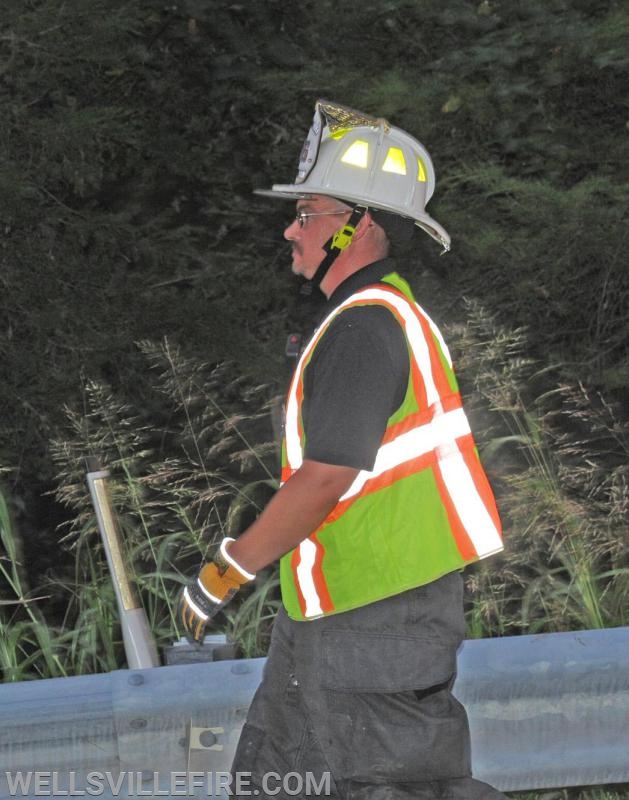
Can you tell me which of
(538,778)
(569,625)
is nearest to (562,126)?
(569,625)

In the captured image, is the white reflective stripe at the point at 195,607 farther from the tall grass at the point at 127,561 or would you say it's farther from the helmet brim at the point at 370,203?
the tall grass at the point at 127,561

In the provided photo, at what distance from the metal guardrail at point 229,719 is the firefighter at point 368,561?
848mm

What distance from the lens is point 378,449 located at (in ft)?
8.96

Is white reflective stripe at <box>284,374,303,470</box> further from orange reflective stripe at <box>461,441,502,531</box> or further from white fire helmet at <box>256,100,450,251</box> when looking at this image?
white fire helmet at <box>256,100,450,251</box>

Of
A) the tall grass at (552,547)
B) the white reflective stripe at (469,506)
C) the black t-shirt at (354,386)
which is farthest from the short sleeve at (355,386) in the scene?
the tall grass at (552,547)

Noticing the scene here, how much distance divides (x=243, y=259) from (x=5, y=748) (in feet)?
15.5

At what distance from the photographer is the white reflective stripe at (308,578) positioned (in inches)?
112

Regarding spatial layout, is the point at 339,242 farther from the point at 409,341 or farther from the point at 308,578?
the point at 308,578

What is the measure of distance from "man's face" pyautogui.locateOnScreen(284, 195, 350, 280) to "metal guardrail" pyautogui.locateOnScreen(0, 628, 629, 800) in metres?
1.32

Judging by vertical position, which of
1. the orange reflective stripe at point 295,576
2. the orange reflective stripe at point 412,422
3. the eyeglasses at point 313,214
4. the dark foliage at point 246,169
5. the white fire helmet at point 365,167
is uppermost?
the white fire helmet at point 365,167

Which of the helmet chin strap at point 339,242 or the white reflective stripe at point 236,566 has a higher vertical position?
the helmet chin strap at point 339,242

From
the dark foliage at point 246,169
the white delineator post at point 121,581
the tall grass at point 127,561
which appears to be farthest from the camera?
the dark foliage at point 246,169

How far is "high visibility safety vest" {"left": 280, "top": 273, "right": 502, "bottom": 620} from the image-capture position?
2775 mm

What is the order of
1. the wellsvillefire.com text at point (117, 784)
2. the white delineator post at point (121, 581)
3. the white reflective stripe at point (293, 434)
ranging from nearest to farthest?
the white reflective stripe at point (293, 434), the wellsvillefire.com text at point (117, 784), the white delineator post at point (121, 581)
